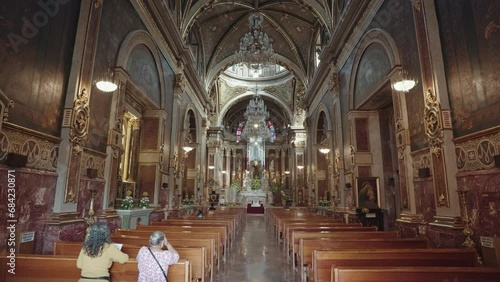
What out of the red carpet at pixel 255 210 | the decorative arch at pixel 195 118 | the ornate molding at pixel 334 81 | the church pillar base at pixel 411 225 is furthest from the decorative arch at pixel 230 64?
the church pillar base at pixel 411 225

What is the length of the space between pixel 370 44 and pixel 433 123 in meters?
4.22

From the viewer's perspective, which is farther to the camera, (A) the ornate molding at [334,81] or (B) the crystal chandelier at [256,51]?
(B) the crystal chandelier at [256,51]

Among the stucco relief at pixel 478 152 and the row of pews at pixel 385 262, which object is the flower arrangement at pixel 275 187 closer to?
the row of pews at pixel 385 262

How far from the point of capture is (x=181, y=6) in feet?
40.3

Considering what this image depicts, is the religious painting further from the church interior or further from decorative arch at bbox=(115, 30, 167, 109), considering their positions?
decorative arch at bbox=(115, 30, 167, 109)

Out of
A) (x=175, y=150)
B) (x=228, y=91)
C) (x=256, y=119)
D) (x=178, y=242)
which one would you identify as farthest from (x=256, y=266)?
(x=228, y=91)

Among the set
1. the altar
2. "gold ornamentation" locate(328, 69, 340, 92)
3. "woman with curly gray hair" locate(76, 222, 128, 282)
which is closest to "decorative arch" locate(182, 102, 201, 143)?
"gold ornamentation" locate(328, 69, 340, 92)

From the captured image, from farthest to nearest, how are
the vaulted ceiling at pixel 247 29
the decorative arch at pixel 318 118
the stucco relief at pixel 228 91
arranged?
1. the stucco relief at pixel 228 91
2. the vaulted ceiling at pixel 247 29
3. the decorative arch at pixel 318 118

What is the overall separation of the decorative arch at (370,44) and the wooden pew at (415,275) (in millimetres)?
5570

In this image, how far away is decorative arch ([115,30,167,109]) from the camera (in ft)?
24.7

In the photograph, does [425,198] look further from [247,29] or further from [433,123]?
[247,29]

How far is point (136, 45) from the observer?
8.59m

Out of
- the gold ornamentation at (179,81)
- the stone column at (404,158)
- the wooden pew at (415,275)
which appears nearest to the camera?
the wooden pew at (415,275)

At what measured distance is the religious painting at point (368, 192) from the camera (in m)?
8.62
